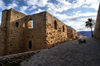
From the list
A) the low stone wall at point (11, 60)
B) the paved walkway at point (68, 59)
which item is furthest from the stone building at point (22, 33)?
the low stone wall at point (11, 60)

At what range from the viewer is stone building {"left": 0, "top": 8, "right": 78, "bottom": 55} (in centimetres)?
949

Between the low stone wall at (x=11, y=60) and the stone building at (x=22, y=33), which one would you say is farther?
the stone building at (x=22, y=33)

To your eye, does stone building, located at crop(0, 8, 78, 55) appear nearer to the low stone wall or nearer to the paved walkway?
the paved walkway

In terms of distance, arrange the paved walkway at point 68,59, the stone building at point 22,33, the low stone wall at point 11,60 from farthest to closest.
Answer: the stone building at point 22,33 < the low stone wall at point 11,60 < the paved walkway at point 68,59

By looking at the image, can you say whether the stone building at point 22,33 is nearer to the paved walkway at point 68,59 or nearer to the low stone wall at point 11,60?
the paved walkway at point 68,59

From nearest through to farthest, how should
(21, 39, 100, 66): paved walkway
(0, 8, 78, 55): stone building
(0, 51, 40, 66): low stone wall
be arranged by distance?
(21, 39, 100, 66): paved walkway < (0, 51, 40, 66): low stone wall < (0, 8, 78, 55): stone building

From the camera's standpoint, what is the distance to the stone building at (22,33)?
949 cm

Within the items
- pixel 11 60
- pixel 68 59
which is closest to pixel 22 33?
pixel 11 60

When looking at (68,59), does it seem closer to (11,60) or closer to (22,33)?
(11,60)

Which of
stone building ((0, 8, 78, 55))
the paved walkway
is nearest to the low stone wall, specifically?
the paved walkway

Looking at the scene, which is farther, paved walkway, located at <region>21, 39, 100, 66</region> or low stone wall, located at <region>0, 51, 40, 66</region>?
low stone wall, located at <region>0, 51, 40, 66</region>

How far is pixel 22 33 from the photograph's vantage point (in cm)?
1161

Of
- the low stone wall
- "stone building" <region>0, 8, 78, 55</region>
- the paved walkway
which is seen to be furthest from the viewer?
"stone building" <region>0, 8, 78, 55</region>

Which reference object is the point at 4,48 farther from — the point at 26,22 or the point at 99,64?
the point at 99,64
